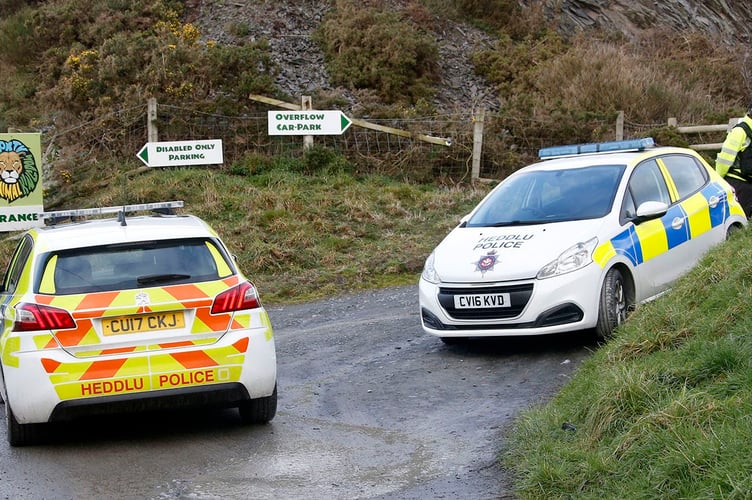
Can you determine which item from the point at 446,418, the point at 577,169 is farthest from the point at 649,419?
the point at 577,169

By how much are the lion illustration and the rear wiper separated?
9.09 m

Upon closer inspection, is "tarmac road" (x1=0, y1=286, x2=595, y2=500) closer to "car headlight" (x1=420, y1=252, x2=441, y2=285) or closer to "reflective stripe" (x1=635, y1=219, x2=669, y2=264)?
"car headlight" (x1=420, y1=252, x2=441, y2=285)

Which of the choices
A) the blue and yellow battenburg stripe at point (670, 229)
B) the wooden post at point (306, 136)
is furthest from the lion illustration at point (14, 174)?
the blue and yellow battenburg stripe at point (670, 229)

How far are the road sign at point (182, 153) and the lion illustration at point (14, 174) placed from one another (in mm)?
3115

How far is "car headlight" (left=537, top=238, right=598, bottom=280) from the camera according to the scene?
871cm

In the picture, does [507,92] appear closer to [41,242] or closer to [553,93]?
[553,93]

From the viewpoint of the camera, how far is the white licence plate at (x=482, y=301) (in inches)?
346

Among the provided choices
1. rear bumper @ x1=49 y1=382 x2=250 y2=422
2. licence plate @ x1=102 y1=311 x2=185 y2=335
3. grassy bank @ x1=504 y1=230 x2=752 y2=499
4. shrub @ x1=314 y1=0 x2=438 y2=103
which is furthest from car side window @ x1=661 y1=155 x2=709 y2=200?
shrub @ x1=314 y1=0 x2=438 y2=103

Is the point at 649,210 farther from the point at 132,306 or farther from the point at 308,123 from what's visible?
the point at 308,123

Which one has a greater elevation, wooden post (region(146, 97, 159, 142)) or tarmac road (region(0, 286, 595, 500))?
wooden post (region(146, 97, 159, 142))

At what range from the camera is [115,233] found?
7363 mm

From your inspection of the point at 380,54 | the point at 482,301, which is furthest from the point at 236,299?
the point at 380,54

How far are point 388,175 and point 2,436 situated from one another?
41.4ft

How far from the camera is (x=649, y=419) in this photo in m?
5.12
